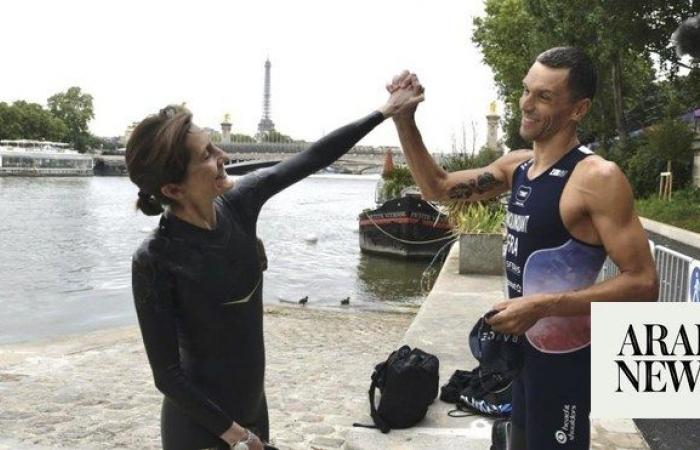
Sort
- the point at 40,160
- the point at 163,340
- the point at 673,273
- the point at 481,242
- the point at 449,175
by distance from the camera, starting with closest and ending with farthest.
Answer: the point at 163,340, the point at 449,175, the point at 673,273, the point at 481,242, the point at 40,160

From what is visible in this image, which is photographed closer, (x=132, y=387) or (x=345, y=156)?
(x=132, y=387)

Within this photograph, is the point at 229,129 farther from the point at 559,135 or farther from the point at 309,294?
the point at 559,135

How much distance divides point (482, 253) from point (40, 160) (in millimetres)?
93083

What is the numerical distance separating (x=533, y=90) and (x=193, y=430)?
5.03ft

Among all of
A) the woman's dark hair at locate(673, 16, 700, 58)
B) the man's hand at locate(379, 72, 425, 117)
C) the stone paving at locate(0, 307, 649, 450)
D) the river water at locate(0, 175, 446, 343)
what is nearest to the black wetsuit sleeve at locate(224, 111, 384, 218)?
the man's hand at locate(379, 72, 425, 117)

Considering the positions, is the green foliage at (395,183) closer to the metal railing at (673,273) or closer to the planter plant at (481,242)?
the planter plant at (481,242)

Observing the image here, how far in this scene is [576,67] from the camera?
2.21 metres

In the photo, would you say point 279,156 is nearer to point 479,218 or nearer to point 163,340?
point 479,218

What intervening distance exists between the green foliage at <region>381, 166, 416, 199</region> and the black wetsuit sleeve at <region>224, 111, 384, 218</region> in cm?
2361

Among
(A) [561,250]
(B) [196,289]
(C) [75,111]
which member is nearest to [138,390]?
(B) [196,289]

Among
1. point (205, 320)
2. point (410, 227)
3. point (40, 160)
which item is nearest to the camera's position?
point (205, 320)

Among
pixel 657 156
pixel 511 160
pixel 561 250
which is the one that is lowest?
pixel 561 250

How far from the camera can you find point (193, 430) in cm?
197

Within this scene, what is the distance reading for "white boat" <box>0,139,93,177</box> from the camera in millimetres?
87250
